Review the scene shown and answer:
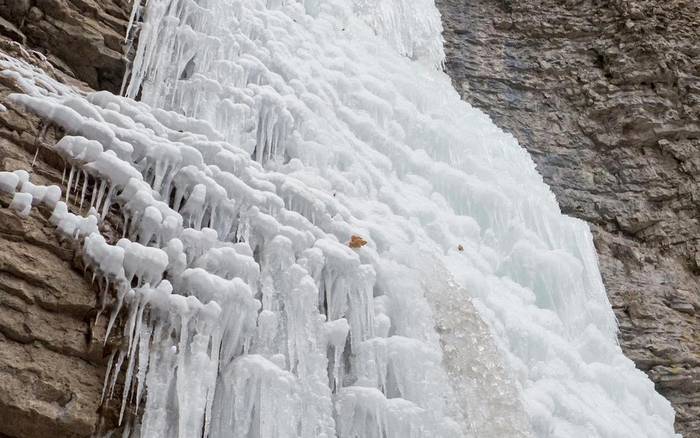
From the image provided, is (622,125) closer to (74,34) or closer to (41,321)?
(74,34)

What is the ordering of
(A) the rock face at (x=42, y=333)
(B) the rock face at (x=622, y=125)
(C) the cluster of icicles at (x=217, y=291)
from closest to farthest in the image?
1. (A) the rock face at (x=42, y=333)
2. (C) the cluster of icicles at (x=217, y=291)
3. (B) the rock face at (x=622, y=125)

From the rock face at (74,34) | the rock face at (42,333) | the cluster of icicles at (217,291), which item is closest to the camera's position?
the rock face at (42,333)

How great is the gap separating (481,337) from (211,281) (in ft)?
4.72

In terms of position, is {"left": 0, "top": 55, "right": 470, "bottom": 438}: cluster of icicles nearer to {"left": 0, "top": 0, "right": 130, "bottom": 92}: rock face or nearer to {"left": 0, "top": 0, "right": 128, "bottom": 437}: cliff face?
{"left": 0, "top": 0, "right": 128, "bottom": 437}: cliff face

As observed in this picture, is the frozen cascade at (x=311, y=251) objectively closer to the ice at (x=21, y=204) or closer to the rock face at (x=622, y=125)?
the ice at (x=21, y=204)

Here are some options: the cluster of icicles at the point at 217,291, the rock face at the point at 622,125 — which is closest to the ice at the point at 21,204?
the cluster of icicles at the point at 217,291

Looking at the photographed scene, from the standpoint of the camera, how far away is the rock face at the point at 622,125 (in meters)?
4.88

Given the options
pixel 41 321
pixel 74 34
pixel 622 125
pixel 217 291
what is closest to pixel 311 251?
pixel 217 291

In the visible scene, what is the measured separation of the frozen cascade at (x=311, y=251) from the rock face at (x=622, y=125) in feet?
1.34

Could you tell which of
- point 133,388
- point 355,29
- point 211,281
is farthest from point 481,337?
point 355,29

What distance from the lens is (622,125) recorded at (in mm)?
6062

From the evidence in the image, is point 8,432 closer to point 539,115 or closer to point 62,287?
point 62,287

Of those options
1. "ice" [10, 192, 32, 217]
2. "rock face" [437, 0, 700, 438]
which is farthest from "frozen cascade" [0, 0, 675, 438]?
"rock face" [437, 0, 700, 438]

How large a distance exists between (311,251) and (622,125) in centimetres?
393
